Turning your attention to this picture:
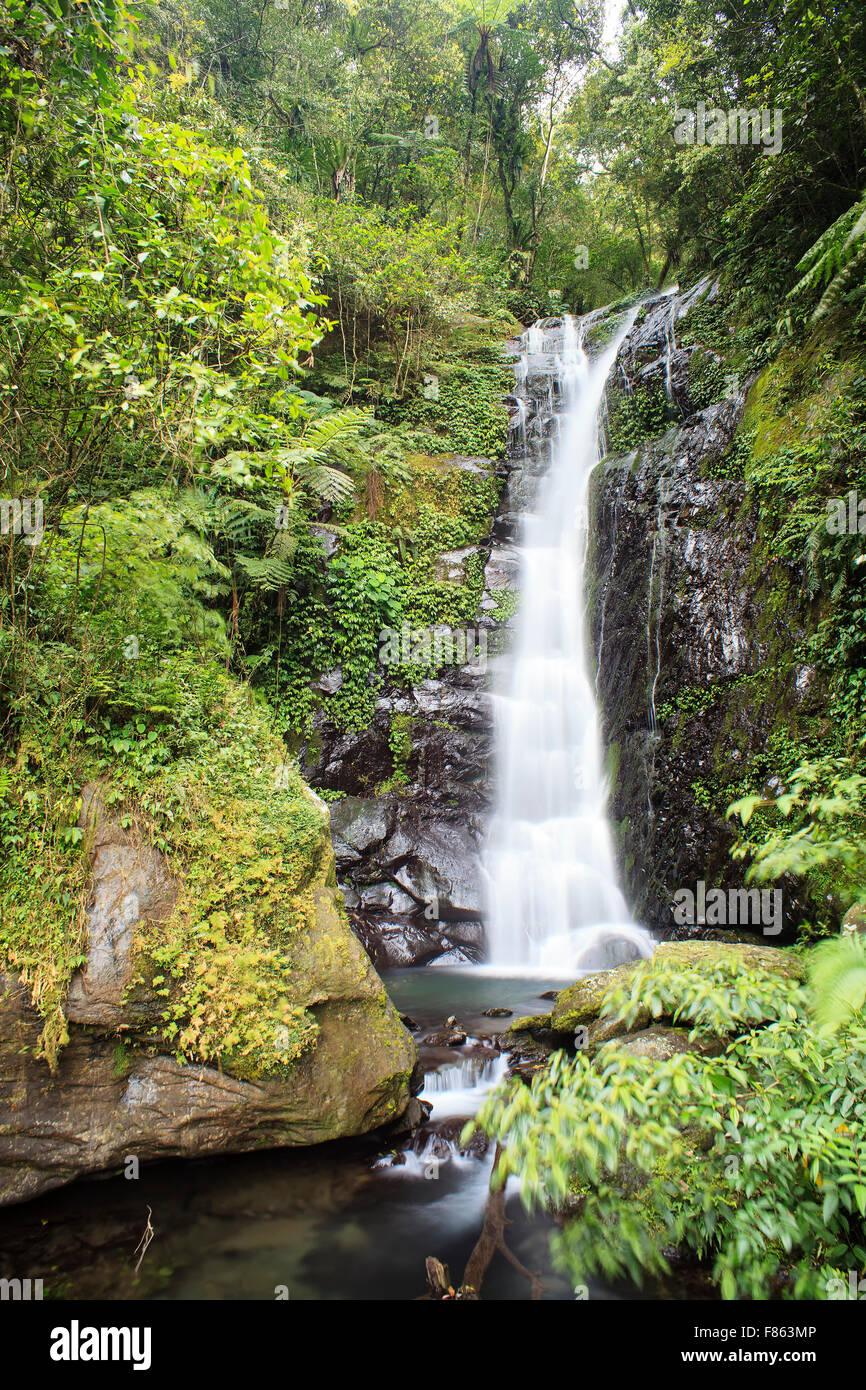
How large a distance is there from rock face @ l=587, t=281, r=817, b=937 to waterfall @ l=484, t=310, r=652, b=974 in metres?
0.48

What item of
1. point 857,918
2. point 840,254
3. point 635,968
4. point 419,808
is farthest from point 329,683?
point 840,254

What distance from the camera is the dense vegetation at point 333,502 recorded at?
2660mm

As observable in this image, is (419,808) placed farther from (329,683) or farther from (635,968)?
(635,968)

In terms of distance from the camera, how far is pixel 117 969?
3928 millimetres

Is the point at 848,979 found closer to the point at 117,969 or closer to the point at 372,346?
the point at 117,969

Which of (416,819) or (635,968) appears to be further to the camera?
(416,819)

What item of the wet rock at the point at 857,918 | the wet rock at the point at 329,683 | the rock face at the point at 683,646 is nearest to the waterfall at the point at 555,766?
the rock face at the point at 683,646

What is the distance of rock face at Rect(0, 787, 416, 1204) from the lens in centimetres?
369

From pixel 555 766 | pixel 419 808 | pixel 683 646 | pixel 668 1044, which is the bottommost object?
pixel 668 1044

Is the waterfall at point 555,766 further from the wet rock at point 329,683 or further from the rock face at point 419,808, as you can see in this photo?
the wet rock at point 329,683

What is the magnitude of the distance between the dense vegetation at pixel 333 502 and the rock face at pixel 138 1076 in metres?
0.19

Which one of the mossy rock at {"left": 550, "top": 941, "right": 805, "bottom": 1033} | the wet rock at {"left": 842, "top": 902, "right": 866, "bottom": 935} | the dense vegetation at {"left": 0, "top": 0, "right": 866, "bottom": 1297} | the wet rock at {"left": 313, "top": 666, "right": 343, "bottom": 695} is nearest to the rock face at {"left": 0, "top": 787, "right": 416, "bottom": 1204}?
the dense vegetation at {"left": 0, "top": 0, "right": 866, "bottom": 1297}

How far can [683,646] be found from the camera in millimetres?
7887

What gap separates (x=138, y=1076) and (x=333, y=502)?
9.43m
